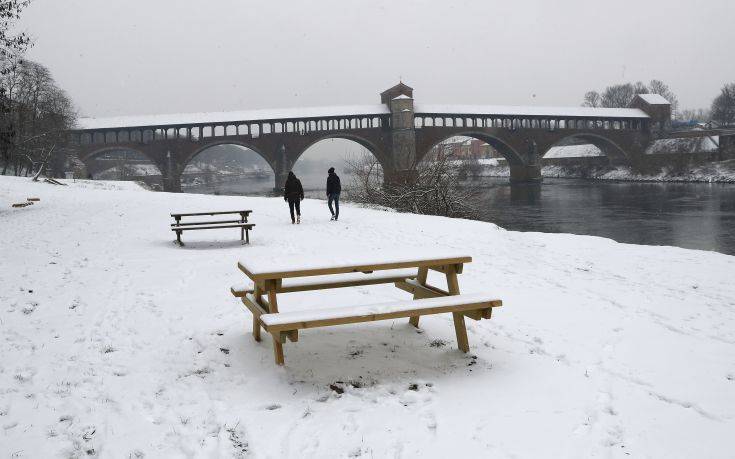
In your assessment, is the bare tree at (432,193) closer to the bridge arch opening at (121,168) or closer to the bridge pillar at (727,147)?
the bridge arch opening at (121,168)

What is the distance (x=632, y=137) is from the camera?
203 feet

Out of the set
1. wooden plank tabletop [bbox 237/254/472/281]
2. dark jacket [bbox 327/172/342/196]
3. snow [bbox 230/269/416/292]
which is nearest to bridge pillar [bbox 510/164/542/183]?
dark jacket [bbox 327/172/342/196]

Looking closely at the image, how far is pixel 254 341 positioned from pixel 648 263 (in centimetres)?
718

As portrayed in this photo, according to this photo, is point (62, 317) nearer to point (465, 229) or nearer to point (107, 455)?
point (107, 455)

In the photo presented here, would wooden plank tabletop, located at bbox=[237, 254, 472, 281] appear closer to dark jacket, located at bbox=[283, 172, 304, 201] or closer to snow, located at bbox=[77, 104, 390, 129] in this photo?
dark jacket, located at bbox=[283, 172, 304, 201]

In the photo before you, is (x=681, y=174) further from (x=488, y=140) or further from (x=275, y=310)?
(x=275, y=310)

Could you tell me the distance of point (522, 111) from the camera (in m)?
58.3

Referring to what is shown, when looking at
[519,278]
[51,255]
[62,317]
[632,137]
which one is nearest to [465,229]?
[519,278]

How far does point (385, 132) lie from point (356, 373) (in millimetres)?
52132

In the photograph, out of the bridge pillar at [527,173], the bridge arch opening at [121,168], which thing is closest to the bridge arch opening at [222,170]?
the bridge arch opening at [121,168]

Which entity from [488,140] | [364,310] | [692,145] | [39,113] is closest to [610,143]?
[692,145]

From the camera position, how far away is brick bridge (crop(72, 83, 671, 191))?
4862 centimetres

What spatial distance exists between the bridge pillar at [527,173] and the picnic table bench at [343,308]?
2162 inches

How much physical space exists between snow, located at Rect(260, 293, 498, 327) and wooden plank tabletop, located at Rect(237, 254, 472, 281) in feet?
0.78
